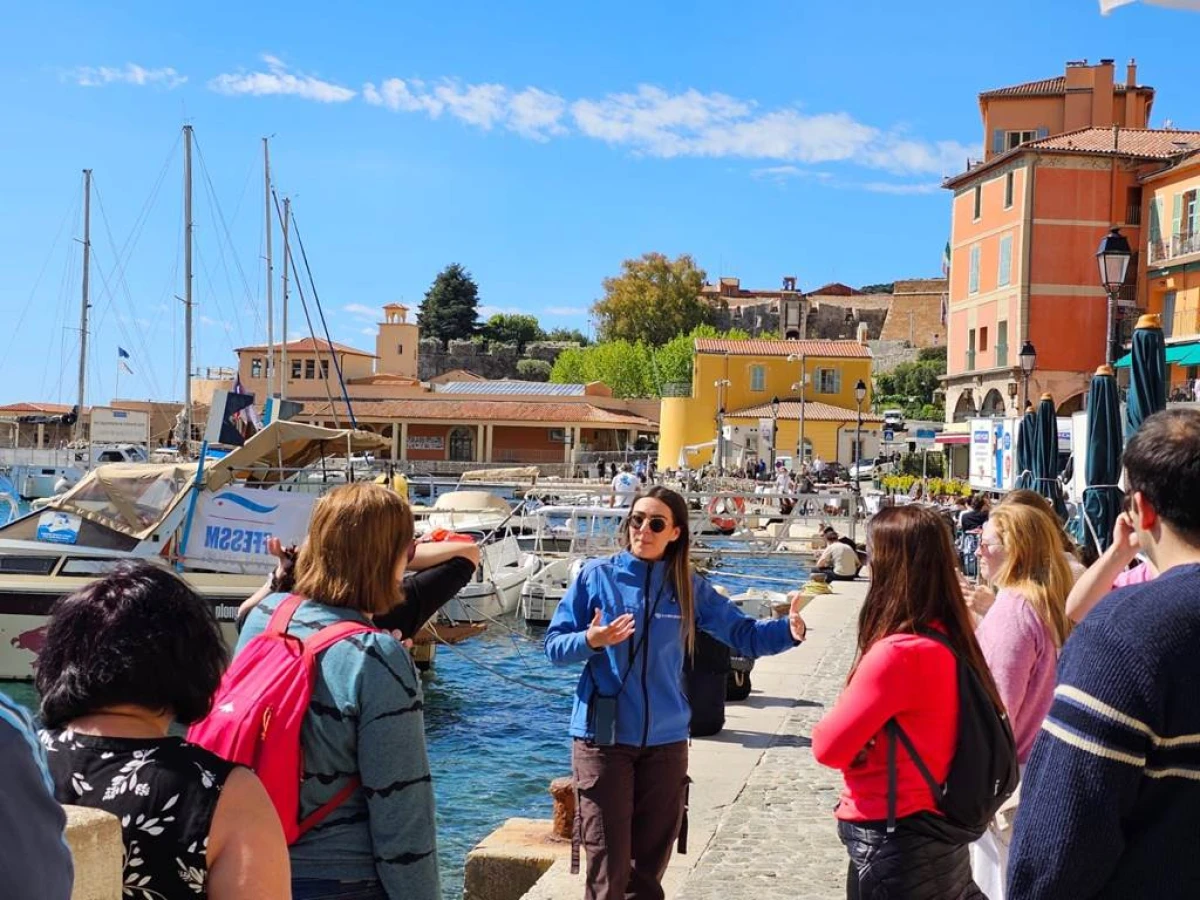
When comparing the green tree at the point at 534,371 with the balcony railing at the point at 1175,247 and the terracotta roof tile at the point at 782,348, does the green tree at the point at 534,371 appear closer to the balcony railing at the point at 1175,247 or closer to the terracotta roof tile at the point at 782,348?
the terracotta roof tile at the point at 782,348

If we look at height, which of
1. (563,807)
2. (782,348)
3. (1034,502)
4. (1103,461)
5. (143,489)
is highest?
(782,348)

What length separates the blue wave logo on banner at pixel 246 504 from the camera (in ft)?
55.8

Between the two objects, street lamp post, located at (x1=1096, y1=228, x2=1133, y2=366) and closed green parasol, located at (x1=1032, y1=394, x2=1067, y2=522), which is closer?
street lamp post, located at (x1=1096, y1=228, x2=1133, y2=366)

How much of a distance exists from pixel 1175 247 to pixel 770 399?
2813 centimetres

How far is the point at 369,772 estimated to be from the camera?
2.91 metres

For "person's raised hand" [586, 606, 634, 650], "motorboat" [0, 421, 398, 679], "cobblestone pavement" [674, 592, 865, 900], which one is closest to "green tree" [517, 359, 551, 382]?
"motorboat" [0, 421, 398, 679]

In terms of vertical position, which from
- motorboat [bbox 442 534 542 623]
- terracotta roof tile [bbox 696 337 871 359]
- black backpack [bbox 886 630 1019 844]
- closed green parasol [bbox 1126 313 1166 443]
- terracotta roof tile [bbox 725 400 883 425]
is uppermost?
terracotta roof tile [bbox 696 337 871 359]

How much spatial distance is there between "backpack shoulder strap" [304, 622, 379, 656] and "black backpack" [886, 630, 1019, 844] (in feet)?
4.77

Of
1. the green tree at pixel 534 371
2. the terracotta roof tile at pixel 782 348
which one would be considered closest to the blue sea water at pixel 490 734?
the terracotta roof tile at pixel 782 348

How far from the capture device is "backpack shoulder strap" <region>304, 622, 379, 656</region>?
297cm

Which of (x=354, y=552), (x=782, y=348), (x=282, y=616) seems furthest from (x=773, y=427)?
(x=282, y=616)

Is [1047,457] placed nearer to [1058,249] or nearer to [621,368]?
[1058,249]

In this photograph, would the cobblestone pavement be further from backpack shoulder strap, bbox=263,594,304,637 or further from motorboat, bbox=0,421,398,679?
motorboat, bbox=0,421,398,679

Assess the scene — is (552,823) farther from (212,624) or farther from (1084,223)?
(1084,223)
